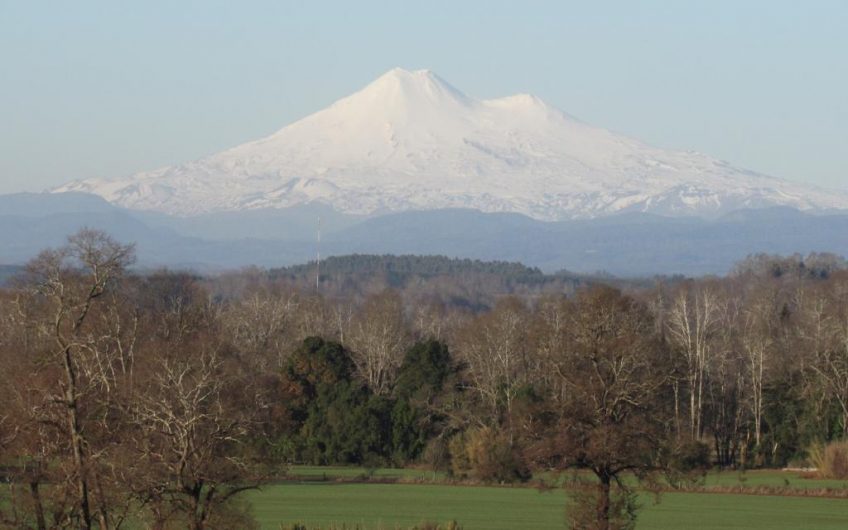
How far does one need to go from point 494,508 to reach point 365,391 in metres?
22.8

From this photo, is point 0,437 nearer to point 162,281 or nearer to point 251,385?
point 251,385

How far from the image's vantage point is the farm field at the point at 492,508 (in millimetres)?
40719

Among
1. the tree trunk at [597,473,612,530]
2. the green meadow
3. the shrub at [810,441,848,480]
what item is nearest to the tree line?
the tree trunk at [597,473,612,530]

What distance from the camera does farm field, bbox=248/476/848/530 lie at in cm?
4072

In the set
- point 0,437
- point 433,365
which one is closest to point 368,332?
point 433,365

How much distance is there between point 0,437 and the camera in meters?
26.3

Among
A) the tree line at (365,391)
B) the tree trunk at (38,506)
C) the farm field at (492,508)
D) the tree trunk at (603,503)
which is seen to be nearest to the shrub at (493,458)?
the tree line at (365,391)

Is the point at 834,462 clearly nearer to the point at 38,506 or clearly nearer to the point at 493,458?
the point at 493,458

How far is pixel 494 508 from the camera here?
45.9 meters

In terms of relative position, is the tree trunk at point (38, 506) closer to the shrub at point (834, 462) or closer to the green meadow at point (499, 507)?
the green meadow at point (499, 507)

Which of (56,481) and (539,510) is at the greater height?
(56,481)

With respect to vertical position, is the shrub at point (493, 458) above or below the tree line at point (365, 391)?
below

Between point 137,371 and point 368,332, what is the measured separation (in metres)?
30.7

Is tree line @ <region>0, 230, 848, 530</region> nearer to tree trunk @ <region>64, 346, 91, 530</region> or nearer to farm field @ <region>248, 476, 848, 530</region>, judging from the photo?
tree trunk @ <region>64, 346, 91, 530</region>
